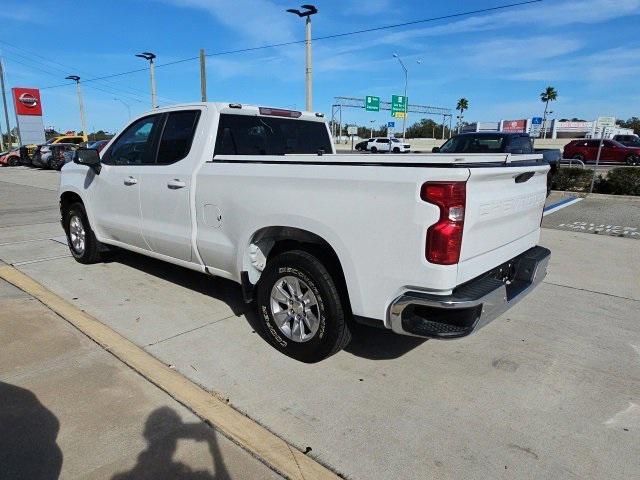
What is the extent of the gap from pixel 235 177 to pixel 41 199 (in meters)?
12.0

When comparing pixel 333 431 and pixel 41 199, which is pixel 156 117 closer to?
pixel 333 431

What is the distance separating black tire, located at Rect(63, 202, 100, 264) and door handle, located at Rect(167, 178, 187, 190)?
2.08 m

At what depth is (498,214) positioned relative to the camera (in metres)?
3.01

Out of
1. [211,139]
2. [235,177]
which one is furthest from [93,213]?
[235,177]

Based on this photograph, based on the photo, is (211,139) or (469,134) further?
(469,134)

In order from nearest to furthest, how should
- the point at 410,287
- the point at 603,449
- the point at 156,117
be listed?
the point at 603,449 < the point at 410,287 < the point at 156,117

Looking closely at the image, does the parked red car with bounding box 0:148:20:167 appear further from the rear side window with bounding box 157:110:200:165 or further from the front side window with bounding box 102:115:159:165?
the rear side window with bounding box 157:110:200:165

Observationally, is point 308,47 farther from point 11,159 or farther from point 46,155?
point 11,159

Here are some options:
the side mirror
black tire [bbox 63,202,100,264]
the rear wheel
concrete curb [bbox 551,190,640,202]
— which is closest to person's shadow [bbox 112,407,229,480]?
the side mirror

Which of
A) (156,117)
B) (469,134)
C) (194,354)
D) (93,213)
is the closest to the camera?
(194,354)

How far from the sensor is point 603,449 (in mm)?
2580

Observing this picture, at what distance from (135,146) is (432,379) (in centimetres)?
373

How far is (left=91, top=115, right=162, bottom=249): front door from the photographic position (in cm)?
479

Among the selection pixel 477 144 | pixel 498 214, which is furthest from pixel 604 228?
pixel 498 214
